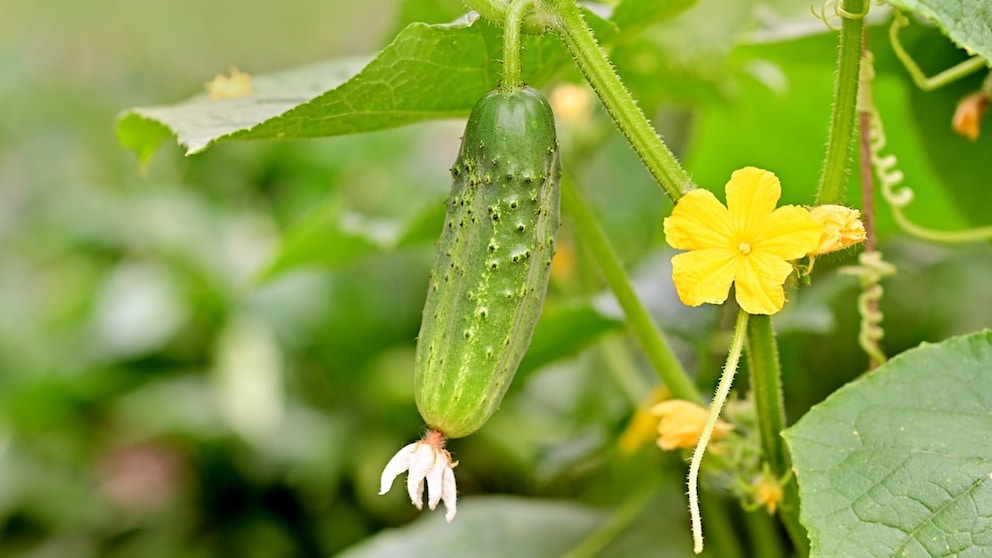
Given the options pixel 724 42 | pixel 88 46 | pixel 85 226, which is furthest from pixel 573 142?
pixel 88 46

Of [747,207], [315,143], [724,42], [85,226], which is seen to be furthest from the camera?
[315,143]

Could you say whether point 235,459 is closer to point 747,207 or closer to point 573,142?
point 573,142

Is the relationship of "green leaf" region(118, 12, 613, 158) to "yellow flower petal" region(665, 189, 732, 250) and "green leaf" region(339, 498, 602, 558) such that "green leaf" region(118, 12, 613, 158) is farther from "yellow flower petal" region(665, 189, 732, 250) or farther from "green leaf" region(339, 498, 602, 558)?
"green leaf" region(339, 498, 602, 558)

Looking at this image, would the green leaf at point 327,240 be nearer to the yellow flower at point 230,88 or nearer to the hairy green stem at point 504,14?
the yellow flower at point 230,88

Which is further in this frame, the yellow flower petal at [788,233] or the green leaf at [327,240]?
the green leaf at [327,240]

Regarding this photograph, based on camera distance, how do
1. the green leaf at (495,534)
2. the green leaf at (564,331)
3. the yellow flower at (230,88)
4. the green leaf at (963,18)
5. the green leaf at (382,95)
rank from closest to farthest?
1. the green leaf at (963,18)
2. the green leaf at (382,95)
3. the yellow flower at (230,88)
4. the green leaf at (564,331)
5. the green leaf at (495,534)

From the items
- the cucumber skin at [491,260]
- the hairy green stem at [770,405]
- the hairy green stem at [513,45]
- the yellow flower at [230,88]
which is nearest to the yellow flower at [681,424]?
the hairy green stem at [770,405]
